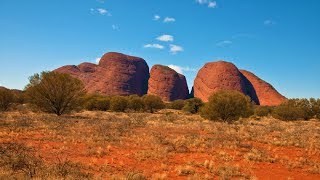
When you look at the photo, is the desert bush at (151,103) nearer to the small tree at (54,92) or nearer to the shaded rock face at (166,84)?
the small tree at (54,92)

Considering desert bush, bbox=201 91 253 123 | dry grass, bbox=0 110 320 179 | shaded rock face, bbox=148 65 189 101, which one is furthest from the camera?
shaded rock face, bbox=148 65 189 101

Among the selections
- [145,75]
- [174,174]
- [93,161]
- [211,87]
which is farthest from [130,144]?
[145,75]

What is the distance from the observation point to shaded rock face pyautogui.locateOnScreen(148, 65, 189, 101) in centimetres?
13012

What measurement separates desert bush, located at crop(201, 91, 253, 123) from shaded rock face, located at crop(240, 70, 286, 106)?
98.2 m

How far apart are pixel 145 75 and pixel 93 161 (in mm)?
129276

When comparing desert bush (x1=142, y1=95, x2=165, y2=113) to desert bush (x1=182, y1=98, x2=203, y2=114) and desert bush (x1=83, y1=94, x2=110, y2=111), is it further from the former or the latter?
desert bush (x1=83, y1=94, x2=110, y2=111)

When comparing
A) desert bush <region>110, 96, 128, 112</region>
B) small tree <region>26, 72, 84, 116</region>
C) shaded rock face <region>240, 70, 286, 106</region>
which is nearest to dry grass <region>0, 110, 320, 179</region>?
small tree <region>26, 72, 84, 116</region>

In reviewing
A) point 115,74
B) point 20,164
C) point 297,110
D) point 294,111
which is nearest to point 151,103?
point 294,111

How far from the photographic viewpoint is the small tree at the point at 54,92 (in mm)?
36250

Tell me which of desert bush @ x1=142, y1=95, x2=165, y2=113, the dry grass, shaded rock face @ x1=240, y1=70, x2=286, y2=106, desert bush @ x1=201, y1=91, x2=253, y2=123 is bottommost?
Answer: the dry grass

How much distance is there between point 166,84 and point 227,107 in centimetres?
9564

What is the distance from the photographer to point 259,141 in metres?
20.8

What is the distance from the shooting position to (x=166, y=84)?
13100 centimetres

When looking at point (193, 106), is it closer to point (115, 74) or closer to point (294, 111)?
point (294, 111)
